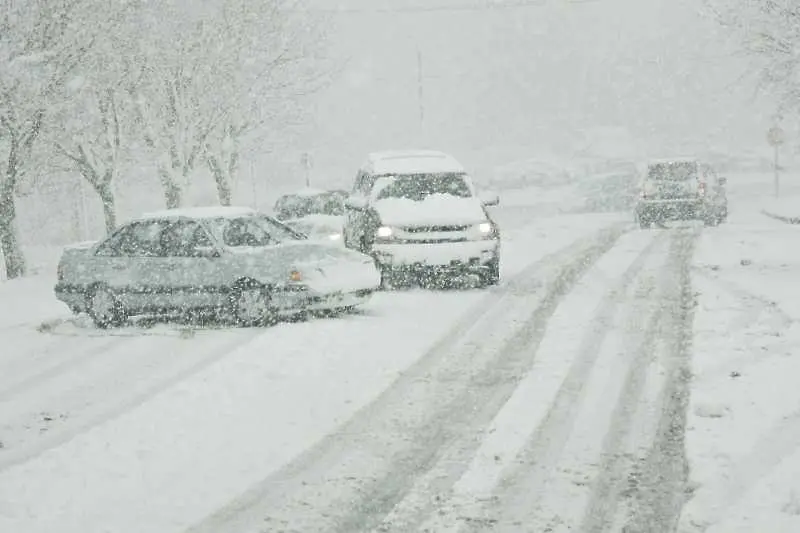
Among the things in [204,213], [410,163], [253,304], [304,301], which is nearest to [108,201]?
[410,163]

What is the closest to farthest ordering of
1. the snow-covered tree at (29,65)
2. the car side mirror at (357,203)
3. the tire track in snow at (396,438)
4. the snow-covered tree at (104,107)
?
the tire track in snow at (396,438)
the car side mirror at (357,203)
the snow-covered tree at (29,65)
the snow-covered tree at (104,107)

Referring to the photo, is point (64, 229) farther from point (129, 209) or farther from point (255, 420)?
point (255, 420)

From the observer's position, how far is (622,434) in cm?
737

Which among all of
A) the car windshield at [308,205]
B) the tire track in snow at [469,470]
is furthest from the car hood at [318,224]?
the tire track in snow at [469,470]

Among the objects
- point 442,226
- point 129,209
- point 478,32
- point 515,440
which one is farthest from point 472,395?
point 478,32

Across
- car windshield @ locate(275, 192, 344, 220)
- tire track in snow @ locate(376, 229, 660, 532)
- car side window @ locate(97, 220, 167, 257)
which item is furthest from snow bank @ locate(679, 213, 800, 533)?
car windshield @ locate(275, 192, 344, 220)

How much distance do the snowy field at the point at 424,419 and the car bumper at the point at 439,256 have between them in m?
1.05

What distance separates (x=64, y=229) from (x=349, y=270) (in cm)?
5860

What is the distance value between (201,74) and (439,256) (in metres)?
13.8

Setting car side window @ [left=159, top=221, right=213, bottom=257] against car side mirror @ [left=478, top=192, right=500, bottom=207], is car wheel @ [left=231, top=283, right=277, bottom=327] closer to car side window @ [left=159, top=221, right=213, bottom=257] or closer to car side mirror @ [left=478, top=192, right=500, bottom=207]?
car side window @ [left=159, top=221, right=213, bottom=257]

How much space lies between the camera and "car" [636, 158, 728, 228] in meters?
26.7

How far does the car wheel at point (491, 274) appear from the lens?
52.2 ft

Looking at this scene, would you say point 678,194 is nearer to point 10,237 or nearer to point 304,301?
point 10,237

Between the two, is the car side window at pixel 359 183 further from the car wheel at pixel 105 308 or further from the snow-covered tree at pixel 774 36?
the snow-covered tree at pixel 774 36
